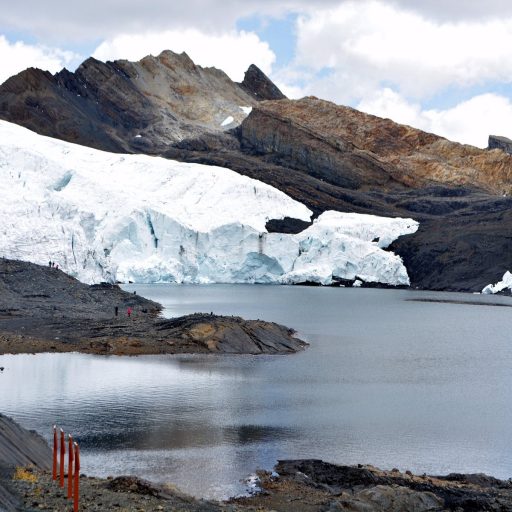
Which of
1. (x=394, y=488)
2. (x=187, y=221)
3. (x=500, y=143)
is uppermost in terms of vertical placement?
(x=500, y=143)

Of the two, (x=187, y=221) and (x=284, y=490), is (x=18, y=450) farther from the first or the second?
(x=187, y=221)

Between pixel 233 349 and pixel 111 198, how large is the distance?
50040 millimetres

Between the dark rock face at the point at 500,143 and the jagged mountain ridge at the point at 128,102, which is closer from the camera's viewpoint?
the jagged mountain ridge at the point at 128,102

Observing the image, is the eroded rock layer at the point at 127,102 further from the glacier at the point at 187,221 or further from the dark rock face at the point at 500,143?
the dark rock face at the point at 500,143

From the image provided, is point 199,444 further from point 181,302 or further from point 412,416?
point 181,302

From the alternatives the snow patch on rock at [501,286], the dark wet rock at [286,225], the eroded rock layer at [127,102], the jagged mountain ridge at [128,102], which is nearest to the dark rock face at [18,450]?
the dark wet rock at [286,225]

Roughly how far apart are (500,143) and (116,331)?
140474 mm

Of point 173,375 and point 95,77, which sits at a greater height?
point 95,77

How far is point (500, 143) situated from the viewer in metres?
171

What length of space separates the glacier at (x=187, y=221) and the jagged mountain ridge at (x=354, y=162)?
429 centimetres

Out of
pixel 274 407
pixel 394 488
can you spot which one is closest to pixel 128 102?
pixel 274 407

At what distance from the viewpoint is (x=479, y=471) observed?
20.8 meters

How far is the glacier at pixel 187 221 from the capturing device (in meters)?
87.1

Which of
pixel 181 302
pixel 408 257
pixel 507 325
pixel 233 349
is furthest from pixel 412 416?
pixel 408 257
